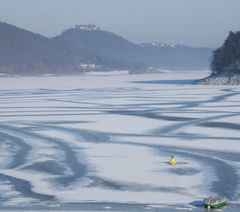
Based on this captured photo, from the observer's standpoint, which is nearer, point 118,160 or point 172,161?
point 172,161

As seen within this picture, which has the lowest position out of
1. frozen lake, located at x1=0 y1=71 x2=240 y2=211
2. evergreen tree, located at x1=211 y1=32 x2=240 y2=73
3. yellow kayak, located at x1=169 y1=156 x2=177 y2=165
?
frozen lake, located at x1=0 y1=71 x2=240 y2=211

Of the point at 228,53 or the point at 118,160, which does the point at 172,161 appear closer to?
the point at 118,160

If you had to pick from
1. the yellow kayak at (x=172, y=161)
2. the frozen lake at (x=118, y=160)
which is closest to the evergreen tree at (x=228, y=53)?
the frozen lake at (x=118, y=160)

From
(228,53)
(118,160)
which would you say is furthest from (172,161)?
(228,53)

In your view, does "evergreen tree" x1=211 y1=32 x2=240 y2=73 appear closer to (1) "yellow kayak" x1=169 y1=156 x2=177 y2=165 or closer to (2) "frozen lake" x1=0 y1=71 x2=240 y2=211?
(2) "frozen lake" x1=0 y1=71 x2=240 y2=211

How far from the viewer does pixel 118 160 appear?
39.2ft

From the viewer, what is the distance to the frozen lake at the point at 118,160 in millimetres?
9055

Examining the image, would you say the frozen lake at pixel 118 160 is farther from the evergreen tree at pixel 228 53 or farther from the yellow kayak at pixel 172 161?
the evergreen tree at pixel 228 53

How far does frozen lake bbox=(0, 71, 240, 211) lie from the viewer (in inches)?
356

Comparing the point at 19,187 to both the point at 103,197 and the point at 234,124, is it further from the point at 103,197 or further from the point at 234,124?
the point at 234,124

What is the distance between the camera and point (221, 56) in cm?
5841

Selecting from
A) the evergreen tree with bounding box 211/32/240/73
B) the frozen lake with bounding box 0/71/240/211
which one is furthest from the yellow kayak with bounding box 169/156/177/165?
the evergreen tree with bounding box 211/32/240/73

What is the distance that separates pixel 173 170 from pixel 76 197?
7.85ft

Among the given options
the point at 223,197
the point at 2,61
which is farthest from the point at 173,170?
the point at 2,61
